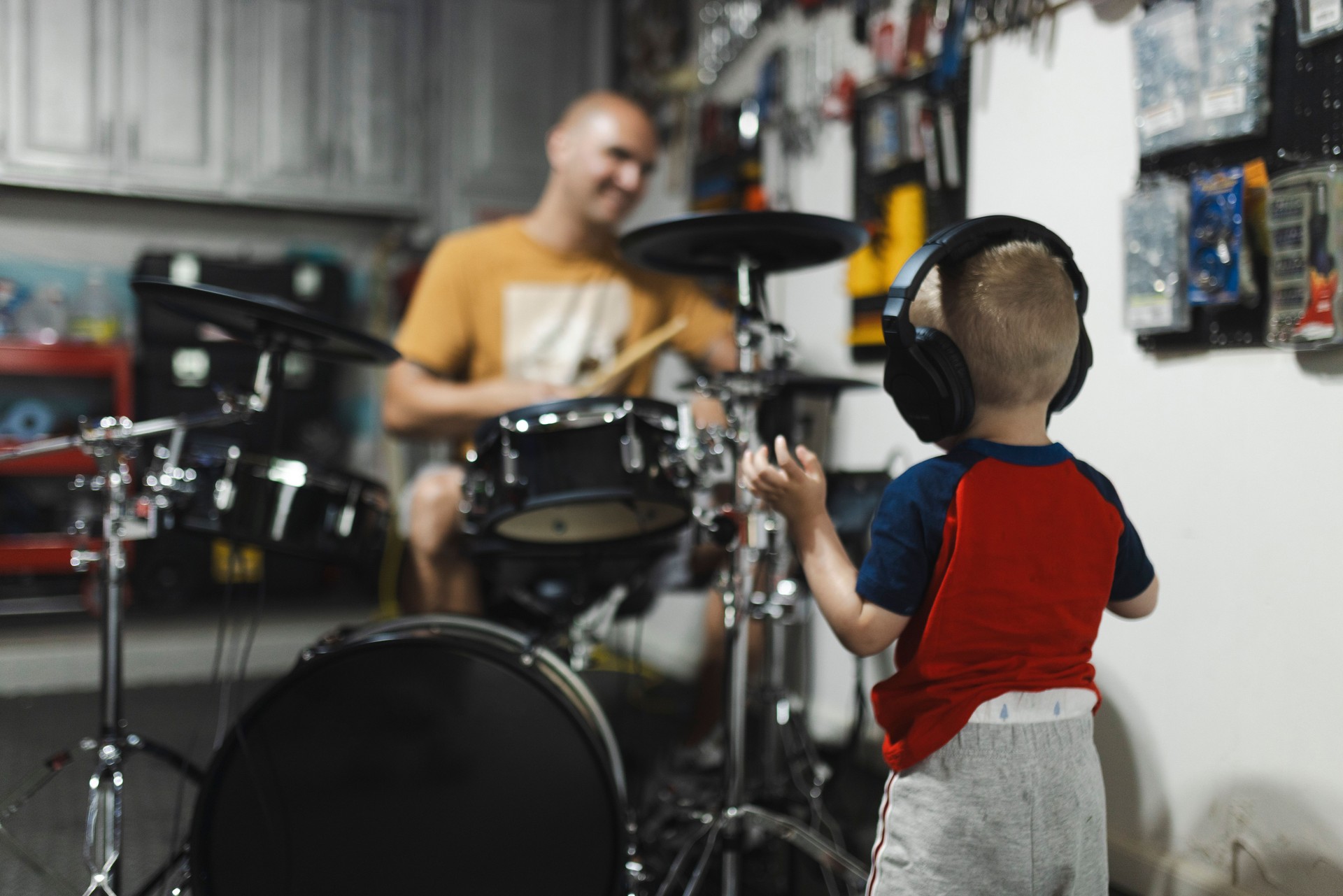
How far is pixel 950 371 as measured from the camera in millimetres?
794

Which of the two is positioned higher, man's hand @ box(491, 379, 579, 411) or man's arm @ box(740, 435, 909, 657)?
man's hand @ box(491, 379, 579, 411)

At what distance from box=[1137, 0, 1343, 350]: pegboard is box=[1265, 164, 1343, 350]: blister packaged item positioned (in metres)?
0.04

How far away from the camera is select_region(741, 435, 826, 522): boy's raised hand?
0.87 metres

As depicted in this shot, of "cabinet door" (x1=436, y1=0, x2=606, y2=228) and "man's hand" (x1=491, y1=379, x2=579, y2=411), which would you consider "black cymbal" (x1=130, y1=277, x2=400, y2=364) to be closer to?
"man's hand" (x1=491, y1=379, x2=579, y2=411)

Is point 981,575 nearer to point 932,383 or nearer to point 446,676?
point 932,383

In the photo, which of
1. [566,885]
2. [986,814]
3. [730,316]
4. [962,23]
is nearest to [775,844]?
[566,885]

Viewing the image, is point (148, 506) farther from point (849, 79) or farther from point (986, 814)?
point (849, 79)

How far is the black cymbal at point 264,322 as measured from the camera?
1018mm

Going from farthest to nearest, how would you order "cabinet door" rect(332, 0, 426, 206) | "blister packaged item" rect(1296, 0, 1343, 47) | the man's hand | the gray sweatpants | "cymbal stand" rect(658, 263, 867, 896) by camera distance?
"cabinet door" rect(332, 0, 426, 206)
the man's hand
"cymbal stand" rect(658, 263, 867, 896)
"blister packaged item" rect(1296, 0, 1343, 47)
the gray sweatpants

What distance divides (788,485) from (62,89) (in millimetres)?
2784

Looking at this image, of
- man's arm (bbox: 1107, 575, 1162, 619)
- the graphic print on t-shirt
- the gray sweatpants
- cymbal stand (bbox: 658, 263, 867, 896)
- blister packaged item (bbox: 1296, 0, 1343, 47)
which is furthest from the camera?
the graphic print on t-shirt

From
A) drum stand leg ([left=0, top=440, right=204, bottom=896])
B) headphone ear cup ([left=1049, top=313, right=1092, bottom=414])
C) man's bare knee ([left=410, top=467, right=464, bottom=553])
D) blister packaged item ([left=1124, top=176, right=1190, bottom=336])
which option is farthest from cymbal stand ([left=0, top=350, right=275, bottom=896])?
blister packaged item ([left=1124, top=176, right=1190, bottom=336])

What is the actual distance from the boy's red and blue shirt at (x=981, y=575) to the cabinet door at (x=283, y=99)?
107 inches

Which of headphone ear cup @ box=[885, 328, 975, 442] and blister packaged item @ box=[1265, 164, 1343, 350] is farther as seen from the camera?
blister packaged item @ box=[1265, 164, 1343, 350]
